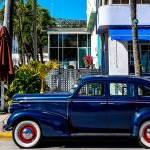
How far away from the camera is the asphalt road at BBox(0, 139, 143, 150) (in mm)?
9172

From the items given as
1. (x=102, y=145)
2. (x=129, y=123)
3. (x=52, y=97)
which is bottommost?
(x=102, y=145)

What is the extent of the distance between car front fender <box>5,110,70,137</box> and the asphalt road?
485 millimetres

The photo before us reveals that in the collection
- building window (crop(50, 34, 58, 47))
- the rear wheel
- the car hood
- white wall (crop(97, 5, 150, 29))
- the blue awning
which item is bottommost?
the rear wheel

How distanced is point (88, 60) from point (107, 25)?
10.7 m

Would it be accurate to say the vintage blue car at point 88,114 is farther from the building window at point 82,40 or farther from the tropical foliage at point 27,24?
the tropical foliage at point 27,24

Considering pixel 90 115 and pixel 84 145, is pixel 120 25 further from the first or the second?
pixel 90 115

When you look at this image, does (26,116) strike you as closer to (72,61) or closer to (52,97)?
(52,97)

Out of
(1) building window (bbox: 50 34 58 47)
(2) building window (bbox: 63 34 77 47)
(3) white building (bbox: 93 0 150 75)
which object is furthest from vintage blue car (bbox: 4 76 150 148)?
(2) building window (bbox: 63 34 77 47)

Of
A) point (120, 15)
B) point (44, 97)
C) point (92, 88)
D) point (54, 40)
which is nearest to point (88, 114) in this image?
point (92, 88)

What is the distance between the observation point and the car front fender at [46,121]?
8.88 m

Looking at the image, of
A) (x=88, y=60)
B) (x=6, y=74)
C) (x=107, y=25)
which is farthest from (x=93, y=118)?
(x=88, y=60)

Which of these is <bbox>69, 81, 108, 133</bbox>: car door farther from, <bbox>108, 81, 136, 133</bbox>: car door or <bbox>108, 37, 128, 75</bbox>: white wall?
<bbox>108, 37, 128, 75</bbox>: white wall

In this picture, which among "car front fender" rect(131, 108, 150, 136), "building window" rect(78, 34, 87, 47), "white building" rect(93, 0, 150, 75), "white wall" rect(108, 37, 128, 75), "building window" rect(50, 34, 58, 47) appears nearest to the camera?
"car front fender" rect(131, 108, 150, 136)

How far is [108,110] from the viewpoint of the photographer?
29.4 ft
